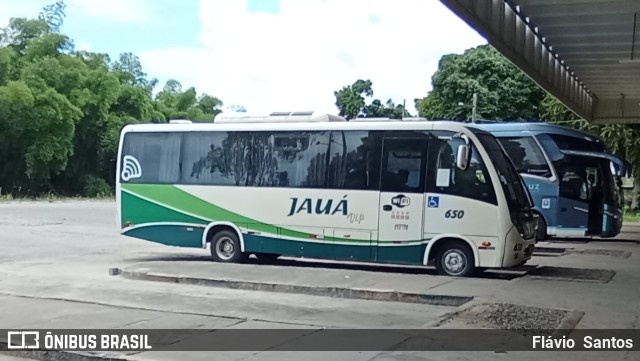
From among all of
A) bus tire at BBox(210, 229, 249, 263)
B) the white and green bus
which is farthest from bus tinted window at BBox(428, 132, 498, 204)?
bus tire at BBox(210, 229, 249, 263)

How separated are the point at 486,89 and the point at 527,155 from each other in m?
30.5

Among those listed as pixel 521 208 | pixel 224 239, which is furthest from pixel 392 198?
pixel 224 239

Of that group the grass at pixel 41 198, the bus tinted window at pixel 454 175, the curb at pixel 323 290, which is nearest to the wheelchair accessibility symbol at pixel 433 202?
the bus tinted window at pixel 454 175

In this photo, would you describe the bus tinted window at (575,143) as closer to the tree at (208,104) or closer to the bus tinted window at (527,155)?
the bus tinted window at (527,155)

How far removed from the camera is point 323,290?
11.2 m

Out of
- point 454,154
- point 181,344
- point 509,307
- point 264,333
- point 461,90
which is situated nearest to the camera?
point 181,344

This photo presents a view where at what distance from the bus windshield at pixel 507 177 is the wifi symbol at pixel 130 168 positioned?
24.6 ft

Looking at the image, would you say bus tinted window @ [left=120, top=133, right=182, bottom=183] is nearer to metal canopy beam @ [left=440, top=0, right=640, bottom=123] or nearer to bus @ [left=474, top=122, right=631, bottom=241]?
metal canopy beam @ [left=440, top=0, right=640, bottom=123]

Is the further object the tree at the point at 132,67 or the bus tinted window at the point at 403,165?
the tree at the point at 132,67

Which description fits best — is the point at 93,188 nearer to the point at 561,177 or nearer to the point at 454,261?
the point at 561,177

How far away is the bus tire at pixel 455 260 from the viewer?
1303cm

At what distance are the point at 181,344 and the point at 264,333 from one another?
0.99 meters

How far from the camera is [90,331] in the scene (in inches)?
324

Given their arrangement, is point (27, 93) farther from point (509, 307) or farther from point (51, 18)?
point (509, 307)
